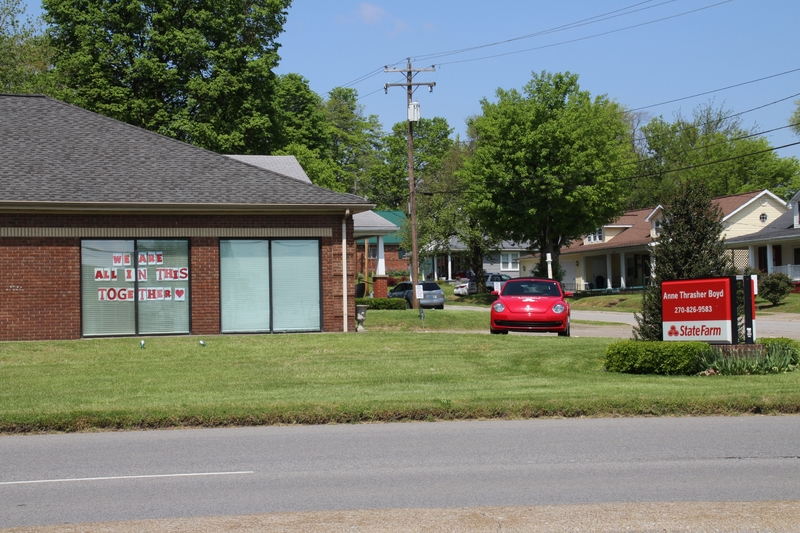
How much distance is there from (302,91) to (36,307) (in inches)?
1779

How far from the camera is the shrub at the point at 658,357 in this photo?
14.7 m

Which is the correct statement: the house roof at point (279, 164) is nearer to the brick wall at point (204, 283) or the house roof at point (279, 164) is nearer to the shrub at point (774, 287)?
the brick wall at point (204, 283)

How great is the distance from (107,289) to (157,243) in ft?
5.33

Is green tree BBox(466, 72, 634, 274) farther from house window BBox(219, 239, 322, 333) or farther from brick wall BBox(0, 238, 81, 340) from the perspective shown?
brick wall BBox(0, 238, 81, 340)

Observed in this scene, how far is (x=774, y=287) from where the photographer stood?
133ft

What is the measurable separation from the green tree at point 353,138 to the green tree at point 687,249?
7468 cm

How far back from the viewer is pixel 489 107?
2217 inches

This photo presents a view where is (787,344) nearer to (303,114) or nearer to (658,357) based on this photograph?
(658,357)

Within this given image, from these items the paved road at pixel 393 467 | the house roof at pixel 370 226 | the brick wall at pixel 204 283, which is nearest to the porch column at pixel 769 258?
the house roof at pixel 370 226

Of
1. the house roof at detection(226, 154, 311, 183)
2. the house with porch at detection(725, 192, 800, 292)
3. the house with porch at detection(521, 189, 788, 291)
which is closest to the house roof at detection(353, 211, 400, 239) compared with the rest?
the house roof at detection(226, 154, 311, 183)

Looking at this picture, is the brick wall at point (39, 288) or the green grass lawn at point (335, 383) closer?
the green grass lawn at point (335, 383)

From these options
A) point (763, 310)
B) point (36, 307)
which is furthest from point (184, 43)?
point (763, 310)

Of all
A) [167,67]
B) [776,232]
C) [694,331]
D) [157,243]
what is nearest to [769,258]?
[776,232]

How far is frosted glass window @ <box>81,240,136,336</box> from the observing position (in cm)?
2030
